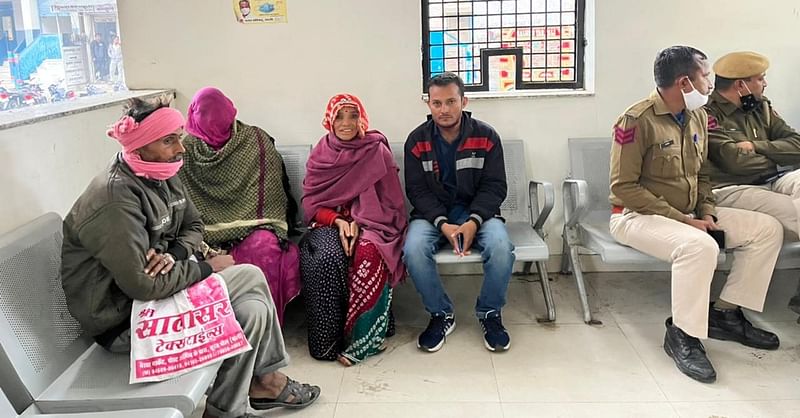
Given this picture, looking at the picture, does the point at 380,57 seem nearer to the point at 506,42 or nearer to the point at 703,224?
the point at 506,42

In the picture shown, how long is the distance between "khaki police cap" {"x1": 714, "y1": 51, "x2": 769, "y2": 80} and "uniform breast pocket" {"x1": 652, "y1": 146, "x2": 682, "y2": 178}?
56cm

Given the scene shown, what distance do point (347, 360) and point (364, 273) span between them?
37 cm

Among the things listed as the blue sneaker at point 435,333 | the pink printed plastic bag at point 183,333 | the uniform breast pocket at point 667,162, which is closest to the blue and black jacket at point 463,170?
the blue sneaker at point 435,333

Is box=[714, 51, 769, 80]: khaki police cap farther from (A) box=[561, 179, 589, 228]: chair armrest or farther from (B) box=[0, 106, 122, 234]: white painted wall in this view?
(B) box=[0, 106, 122, 234]: white painted wall

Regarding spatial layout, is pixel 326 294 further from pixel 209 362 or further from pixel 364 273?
pixel 209 362

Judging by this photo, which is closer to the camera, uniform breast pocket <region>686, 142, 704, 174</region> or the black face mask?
uniform breast pocket <region>686, 142, 704, 174</region>

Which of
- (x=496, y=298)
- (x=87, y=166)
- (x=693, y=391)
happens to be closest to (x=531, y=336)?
(x=496, y=298)

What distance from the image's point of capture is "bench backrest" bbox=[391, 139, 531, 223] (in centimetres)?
365

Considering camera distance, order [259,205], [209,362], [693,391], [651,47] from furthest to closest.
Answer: [651,47] < [259,205] < [693,391] < [209,362]

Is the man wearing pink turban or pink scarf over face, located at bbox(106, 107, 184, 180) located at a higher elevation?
pink scarf over face, located at bbox(106, 107, 184, 180)

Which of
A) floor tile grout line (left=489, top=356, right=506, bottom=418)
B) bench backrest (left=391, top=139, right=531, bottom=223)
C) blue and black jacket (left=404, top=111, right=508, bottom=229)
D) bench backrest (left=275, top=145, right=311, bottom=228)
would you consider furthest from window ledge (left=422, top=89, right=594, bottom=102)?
floor tile grout line (left=489, top=356, right=506, bottom=418)

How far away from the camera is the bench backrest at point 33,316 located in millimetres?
1927

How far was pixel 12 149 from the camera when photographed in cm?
229

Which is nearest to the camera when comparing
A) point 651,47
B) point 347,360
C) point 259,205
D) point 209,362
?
point 209,362
